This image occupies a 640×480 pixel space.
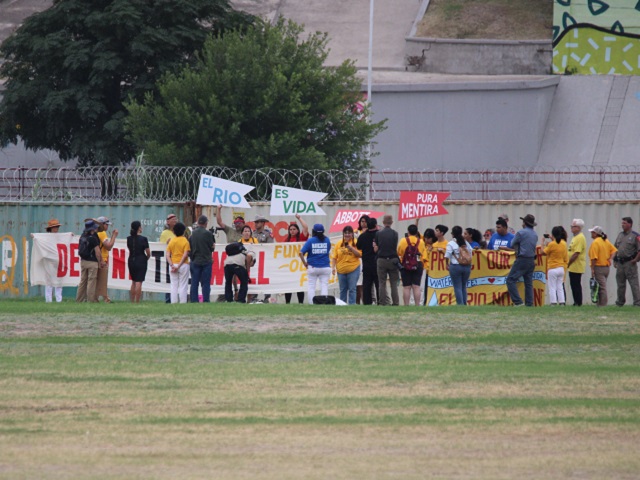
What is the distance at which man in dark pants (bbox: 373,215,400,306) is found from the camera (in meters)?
21.8

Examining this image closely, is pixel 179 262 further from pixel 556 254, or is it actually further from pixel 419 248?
pixel 556 254

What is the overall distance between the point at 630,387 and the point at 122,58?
32.7 metres

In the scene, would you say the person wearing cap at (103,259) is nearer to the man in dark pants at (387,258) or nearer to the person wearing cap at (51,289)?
the person wearing cap at (51,289)

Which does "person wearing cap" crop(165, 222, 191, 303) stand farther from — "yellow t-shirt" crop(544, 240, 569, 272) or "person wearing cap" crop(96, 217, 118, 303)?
"yellow t-shirt" crop(544, 240, 569, 272)

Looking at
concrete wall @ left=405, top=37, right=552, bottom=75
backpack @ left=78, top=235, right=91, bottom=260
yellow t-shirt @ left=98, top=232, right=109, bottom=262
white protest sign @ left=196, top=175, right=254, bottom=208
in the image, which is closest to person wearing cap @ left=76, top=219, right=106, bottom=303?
backpack @ left=78, top=235, right=91, bottom=260

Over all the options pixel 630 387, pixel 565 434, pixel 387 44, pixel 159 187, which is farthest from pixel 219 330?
pixel 387 44

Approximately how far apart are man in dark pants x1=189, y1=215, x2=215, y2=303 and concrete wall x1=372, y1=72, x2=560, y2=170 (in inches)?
1037

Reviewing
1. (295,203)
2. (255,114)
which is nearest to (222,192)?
(295,203)

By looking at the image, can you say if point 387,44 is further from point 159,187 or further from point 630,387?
point 630,387

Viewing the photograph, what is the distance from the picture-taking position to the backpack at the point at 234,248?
877 inches

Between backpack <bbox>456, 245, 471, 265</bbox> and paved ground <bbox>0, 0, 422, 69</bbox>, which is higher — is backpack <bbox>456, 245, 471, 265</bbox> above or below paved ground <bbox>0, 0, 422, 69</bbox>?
below

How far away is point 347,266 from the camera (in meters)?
22.6

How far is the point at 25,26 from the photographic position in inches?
1677

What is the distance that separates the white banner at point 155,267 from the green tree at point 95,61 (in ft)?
52.8
